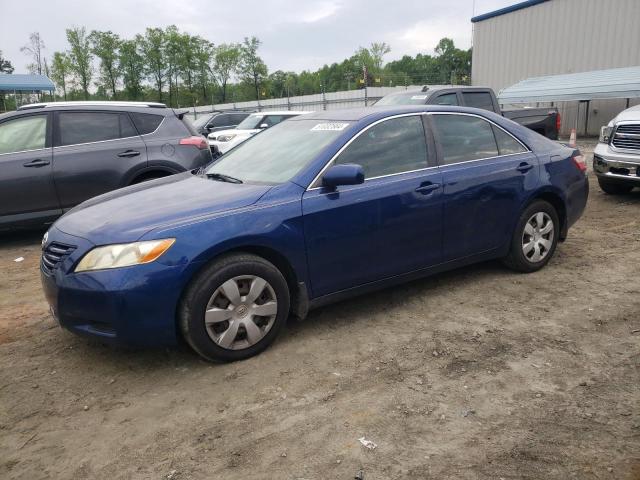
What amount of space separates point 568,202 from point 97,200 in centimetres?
420

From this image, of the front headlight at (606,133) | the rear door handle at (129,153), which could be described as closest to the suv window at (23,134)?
the rear door handle at (129,153)

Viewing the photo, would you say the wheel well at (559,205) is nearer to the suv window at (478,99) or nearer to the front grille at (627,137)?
the front grille at (627,137)

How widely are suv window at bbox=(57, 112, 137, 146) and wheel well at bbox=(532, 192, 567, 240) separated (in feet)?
16.9

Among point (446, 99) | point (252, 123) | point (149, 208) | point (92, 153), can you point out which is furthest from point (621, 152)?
point (252, 123)

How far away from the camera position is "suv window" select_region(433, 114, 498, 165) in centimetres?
442

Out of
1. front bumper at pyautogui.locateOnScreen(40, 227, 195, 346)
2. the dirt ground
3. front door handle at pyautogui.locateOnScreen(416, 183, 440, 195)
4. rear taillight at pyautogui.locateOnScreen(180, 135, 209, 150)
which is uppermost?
rear taillight at pyautogui.locateOnScreen(180, 135, 209, 150)

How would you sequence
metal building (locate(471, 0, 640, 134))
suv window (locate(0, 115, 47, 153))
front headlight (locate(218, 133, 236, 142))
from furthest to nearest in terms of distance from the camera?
metal building (locate(471, 0, 640, 134)) < front headlight (locate(218, 133, 236, 142)) < suv window (locate(0, 115, 47, 153))

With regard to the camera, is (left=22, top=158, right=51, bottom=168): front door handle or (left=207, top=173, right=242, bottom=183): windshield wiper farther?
(left=22, top=158, right=51, bottom=168): front door handle

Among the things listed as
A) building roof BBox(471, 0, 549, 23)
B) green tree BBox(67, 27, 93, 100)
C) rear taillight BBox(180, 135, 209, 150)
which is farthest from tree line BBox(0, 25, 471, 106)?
rear taillight BBox(180, 135, 209, 150)

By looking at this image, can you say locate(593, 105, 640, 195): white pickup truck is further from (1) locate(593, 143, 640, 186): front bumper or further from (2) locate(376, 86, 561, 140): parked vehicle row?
(2) locate(376, 86, 561, 140): parked vehicle row

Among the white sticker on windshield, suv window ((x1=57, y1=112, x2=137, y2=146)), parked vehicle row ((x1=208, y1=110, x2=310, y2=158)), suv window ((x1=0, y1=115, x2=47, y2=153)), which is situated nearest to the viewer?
the white sticker on windshield

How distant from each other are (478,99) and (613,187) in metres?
2.72

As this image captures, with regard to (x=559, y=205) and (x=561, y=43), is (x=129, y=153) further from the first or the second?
(x=561, y=43)

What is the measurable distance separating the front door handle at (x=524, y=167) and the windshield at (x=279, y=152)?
1715mm
